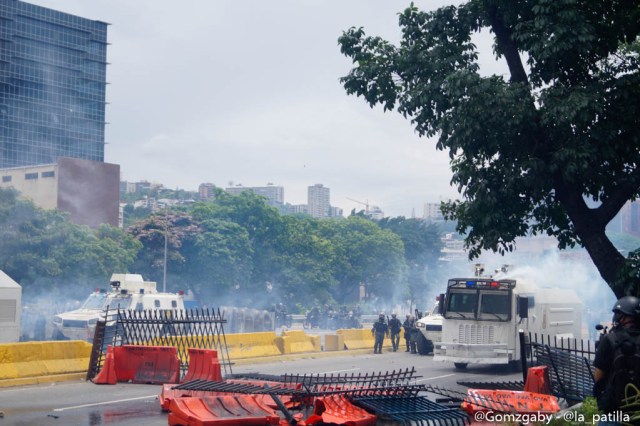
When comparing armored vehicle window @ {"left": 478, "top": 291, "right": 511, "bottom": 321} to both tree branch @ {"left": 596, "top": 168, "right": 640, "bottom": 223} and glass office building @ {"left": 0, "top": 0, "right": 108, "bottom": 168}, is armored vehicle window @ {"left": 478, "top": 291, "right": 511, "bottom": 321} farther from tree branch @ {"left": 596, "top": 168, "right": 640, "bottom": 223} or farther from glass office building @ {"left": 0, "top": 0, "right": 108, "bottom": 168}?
glass office building @ {"left": 0, "top": 0, "right": 108, "bottom": 168}

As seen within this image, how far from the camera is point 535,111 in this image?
14625mm

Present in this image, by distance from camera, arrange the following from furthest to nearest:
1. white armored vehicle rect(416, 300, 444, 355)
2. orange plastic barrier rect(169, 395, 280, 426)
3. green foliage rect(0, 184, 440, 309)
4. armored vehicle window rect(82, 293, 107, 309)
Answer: green foliage rect(0, 184, 440, 309)
white armored vehicle rect(416, 300, 444, 355)
armored vehicle window rect(82, 293, 107, 309)
orange plastic barrier rect(169, 395, 280, 426)

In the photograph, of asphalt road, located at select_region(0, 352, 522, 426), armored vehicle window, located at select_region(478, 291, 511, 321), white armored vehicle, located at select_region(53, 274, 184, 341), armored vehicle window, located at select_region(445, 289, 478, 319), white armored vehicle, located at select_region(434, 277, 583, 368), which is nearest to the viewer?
asphalt road, located at select_region(0, 352, 522, 426)

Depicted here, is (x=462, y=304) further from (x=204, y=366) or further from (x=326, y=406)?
(x=326, y=406)

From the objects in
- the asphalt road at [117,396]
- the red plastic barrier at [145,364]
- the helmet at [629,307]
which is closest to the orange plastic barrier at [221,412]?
the asphalt road at [117,396]

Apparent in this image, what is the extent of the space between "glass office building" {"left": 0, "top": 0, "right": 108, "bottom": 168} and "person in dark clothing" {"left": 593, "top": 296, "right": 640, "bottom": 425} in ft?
337

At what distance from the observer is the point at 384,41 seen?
1688 centimetres

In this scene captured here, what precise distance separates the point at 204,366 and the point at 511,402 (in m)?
7.30

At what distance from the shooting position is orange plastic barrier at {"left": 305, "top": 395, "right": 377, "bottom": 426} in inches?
466

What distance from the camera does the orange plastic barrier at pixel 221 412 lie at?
12008mm

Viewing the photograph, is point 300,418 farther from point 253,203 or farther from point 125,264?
point 253,203

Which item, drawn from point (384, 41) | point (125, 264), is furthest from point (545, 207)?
point (125, 264)

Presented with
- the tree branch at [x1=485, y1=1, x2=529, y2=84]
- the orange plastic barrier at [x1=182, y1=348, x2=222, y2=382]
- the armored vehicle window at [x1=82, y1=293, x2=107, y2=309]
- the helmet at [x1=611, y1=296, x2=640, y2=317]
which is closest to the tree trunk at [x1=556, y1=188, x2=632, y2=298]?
the tree branch at [x1=485, y1=1, x2=529, y2=84]

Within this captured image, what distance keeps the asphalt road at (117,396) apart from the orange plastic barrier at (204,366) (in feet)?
2.82
